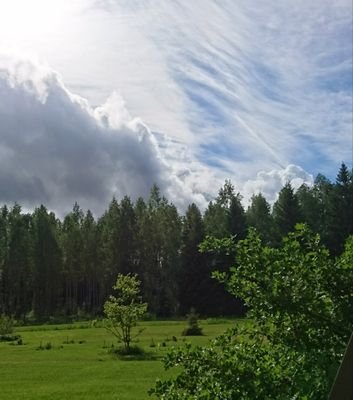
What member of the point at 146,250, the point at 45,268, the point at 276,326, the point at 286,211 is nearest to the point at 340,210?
the point at 286,211

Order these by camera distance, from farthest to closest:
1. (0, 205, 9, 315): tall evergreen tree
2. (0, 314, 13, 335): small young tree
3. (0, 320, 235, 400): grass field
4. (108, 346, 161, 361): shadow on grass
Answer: (0, 205, 9, 315): tall evergreen tree
(0, 314, 13, 335): small young tree
(108, 346, 161, 361): shadow on grass
(0, 320, 235, 400): grass field

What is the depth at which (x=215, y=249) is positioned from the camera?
243 inches

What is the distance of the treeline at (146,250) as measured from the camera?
79.1 meters

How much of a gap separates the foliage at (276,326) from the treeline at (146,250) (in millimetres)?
71030

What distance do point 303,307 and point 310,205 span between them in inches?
3303

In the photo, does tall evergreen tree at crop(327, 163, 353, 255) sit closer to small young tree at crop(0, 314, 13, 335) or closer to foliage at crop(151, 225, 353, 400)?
small young tree at crop(0, 314, 13, 335)

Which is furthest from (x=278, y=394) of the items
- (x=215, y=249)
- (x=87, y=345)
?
(x=87, y=345)

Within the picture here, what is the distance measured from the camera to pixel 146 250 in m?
89.4

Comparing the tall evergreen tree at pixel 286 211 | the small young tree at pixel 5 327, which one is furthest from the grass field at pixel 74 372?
the tall evergreen tree at pixel 286 211

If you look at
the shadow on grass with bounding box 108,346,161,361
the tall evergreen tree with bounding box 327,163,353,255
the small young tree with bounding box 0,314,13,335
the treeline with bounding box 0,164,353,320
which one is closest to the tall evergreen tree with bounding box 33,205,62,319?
the treeline with bounding box 0,164,353,320

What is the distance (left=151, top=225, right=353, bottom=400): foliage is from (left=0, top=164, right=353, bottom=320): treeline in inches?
2796

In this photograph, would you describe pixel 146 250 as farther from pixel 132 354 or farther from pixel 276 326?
pixel 276 326

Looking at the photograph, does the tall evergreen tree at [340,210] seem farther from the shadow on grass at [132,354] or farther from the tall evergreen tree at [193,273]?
the shadow on grass at [132,354]

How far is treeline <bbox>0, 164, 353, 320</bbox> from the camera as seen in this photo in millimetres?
79062
